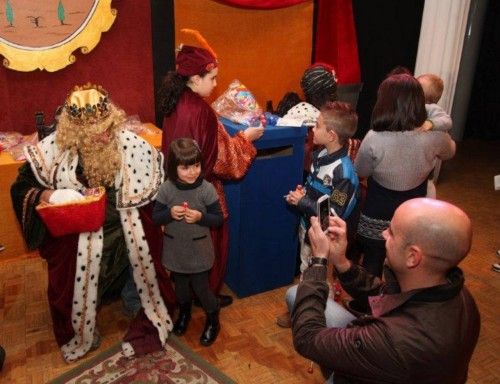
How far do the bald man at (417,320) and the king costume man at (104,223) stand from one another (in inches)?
57.7

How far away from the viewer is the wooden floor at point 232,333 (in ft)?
9.12

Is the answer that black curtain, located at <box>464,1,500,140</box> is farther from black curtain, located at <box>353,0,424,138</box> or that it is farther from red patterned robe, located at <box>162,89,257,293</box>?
red patterned robe, located at <box>162,89,257,293</box>

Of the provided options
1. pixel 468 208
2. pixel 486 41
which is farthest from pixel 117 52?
→ pixel 486 41

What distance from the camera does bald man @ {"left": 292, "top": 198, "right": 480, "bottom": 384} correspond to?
1474mm

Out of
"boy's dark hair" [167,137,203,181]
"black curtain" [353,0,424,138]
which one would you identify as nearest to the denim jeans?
"boy's dark hair" [167,137,203,181]

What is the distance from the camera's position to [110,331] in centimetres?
312

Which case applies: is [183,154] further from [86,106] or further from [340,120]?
[340,120]

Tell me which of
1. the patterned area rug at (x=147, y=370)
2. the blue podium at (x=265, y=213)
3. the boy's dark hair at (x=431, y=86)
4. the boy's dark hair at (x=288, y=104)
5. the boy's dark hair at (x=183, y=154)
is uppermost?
the boy's dark hair at (x=431, y=86)

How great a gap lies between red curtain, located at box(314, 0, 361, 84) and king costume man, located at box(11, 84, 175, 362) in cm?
256

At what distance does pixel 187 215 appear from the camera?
2635mm

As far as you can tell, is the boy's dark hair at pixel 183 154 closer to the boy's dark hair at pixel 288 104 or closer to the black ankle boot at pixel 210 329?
the black ankle boot at pixel 210 329

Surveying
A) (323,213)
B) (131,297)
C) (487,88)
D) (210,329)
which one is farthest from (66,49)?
(487,88)

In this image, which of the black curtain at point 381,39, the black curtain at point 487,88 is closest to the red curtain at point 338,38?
the black curtain at point 381,39

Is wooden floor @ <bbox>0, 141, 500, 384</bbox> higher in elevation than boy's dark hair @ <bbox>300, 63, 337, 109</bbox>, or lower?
lower
